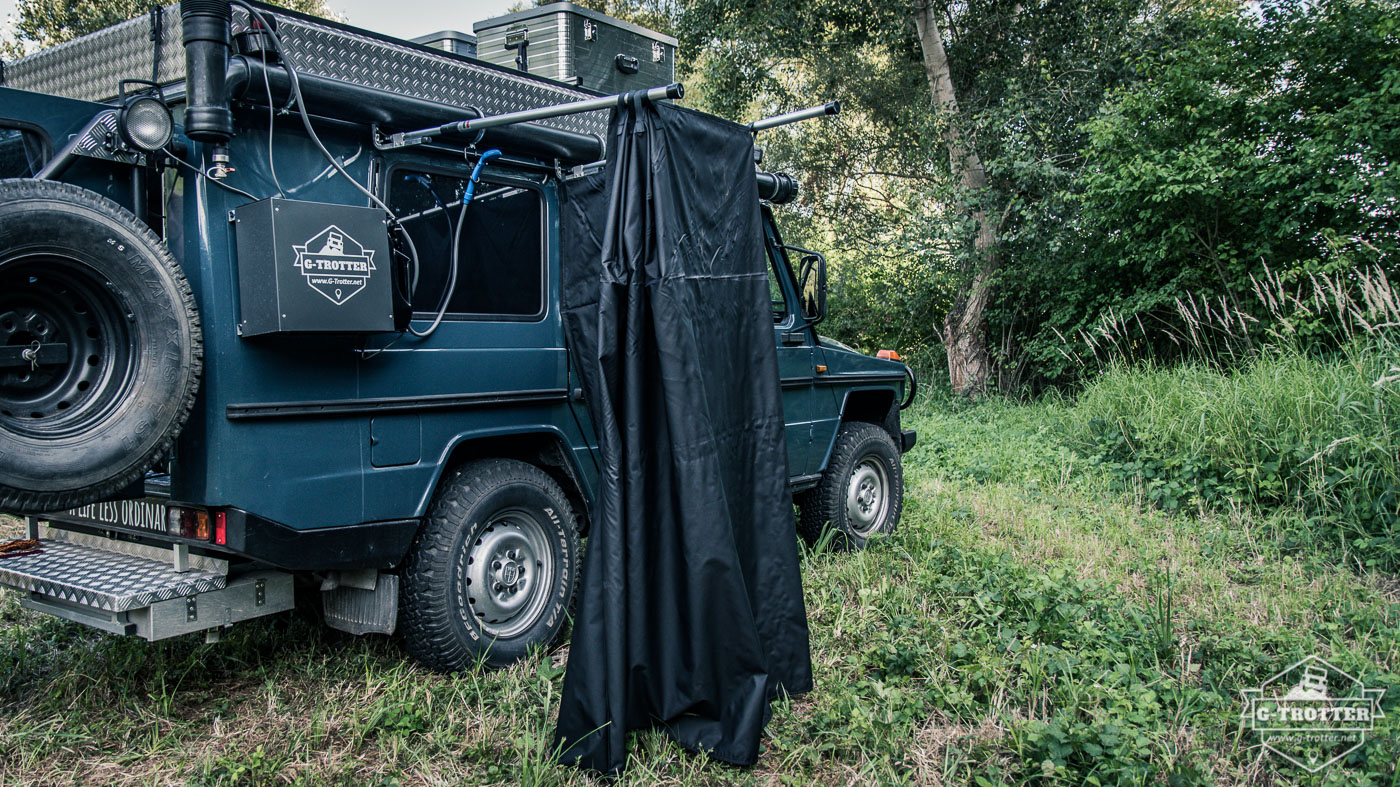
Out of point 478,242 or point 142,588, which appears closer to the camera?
point 142,588

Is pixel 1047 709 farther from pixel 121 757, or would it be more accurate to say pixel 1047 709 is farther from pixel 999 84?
pixel 999 84

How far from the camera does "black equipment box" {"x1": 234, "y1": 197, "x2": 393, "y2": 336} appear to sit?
9.95 ft

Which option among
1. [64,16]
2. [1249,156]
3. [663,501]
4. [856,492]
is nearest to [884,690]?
[663,501]

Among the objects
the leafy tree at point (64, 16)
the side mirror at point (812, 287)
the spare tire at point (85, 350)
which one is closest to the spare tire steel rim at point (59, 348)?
the spare tire at point (85, 350)

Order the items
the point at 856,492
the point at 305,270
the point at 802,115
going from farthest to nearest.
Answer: the point at 856,492
the point at 802,115
the point at 305,270

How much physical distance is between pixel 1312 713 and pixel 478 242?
3.71m

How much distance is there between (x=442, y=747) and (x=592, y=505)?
137cm

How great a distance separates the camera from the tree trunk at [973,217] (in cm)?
1238

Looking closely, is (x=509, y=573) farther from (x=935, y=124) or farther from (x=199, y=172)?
(x=935, y=124)

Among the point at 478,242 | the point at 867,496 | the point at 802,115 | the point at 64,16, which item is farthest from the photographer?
the point at 64,16

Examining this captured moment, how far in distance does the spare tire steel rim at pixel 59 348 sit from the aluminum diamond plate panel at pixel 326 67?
3.16ft

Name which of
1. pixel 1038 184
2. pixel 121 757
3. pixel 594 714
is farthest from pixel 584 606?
pixel 1038 184

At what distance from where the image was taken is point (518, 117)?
10.9 feet

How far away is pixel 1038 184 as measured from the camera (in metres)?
11.8
